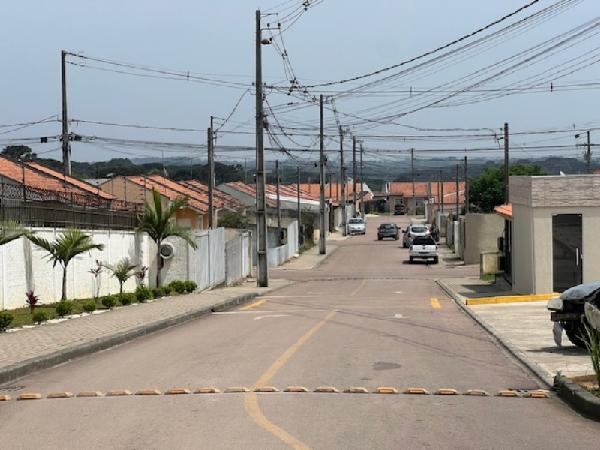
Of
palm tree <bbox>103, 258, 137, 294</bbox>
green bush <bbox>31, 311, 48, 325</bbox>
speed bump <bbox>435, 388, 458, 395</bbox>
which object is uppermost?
palm tree <bbox>103, 258, 137, 294</bbox>

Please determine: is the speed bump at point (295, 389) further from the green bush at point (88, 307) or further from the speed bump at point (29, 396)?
the green bush at point (88, 307)

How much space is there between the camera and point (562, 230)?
29.2 metres

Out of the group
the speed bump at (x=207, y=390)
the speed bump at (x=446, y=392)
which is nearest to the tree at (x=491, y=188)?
the speed bump at (x=446, y=392)

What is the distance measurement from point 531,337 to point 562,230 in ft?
41.2

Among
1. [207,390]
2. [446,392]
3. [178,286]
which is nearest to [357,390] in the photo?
[446,392]

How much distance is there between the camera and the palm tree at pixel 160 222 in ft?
105

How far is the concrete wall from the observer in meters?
56.6

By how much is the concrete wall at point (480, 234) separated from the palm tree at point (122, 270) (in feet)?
102

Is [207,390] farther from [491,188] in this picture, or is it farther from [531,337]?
[491,188]

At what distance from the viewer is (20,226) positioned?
21750 millimetres

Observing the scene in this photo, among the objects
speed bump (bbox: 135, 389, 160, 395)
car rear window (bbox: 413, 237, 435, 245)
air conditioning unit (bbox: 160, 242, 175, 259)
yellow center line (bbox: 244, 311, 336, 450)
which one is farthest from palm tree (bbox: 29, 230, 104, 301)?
car rear window (bbox: 413, 237, 435, 245)

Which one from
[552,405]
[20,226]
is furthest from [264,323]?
[552,405]

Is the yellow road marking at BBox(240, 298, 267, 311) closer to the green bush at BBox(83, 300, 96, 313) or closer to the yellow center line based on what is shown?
the green bush at BBox(83, 300, 96, 313)

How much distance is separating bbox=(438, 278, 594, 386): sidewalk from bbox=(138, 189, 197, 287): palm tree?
10093 millimetres
